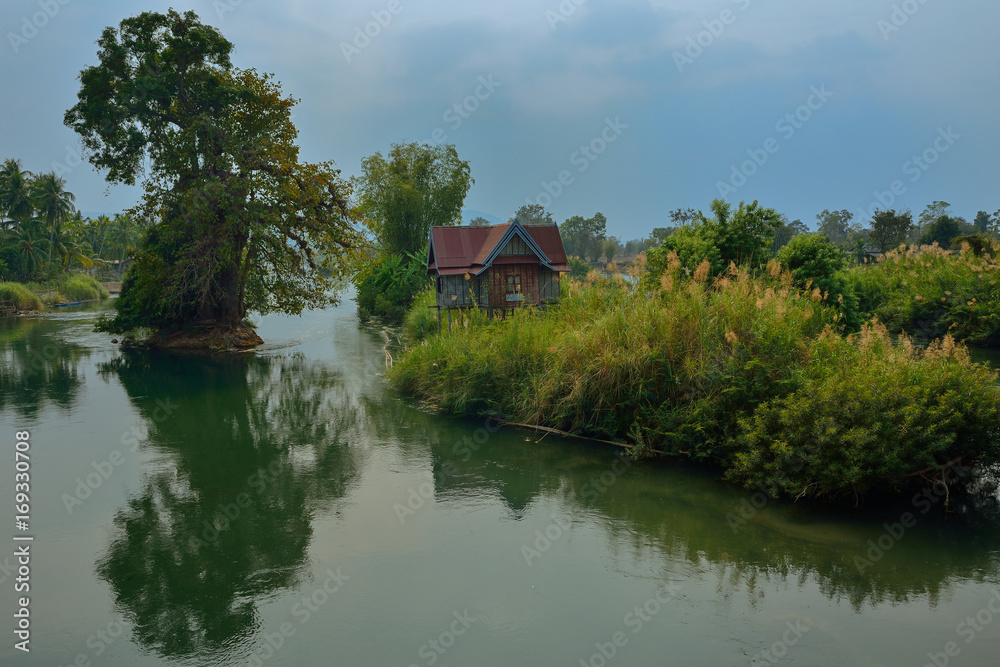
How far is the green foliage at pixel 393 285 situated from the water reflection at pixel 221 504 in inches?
551

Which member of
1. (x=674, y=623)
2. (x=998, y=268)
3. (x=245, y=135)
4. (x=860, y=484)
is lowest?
(x=674, y=623)

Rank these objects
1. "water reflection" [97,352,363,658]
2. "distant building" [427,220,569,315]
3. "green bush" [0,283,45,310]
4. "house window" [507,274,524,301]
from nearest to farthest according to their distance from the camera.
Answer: "water reflection" [97,352,363,658] < "distant building" [427,220,569,315] < "house window" [507,274,524,301] < "green bush" [0,283,45,310]

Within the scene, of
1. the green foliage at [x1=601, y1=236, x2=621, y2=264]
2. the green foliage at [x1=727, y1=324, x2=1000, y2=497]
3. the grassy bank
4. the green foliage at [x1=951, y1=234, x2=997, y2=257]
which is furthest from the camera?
the green foliage at [x1=601, y1=236, x2=621, y2=264]

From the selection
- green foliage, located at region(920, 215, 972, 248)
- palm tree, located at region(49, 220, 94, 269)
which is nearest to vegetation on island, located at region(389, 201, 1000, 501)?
green foliage, located at region(920, 215, 972, 248)

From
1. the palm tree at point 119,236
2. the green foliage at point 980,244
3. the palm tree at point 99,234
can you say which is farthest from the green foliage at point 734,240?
the palm tree at point 99,234

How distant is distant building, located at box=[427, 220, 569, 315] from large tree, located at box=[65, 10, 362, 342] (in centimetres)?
629

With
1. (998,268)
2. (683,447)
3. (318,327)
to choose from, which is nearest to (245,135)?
(318,327)

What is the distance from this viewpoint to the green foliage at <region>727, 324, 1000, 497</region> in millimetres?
7406

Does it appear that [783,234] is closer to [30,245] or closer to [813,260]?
[813,260]

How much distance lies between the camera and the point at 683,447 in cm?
973

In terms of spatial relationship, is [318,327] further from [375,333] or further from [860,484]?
[860,484]

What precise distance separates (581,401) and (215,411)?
8122 millimetres

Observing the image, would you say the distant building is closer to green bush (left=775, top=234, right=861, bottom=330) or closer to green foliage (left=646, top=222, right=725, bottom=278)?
green foliage (left=646, top=222, right=725, bottom=278)

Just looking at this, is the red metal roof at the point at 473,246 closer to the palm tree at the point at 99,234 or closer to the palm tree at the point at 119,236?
the palm tree at the point at 119,236
